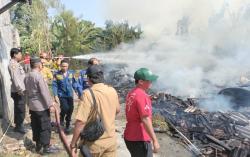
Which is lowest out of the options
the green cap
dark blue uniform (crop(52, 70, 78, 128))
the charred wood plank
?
the charred wood plank

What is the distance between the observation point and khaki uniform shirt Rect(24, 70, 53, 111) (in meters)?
7.30

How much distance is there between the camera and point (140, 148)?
541 cm

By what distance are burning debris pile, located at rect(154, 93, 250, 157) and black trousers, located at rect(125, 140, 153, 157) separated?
375 cm

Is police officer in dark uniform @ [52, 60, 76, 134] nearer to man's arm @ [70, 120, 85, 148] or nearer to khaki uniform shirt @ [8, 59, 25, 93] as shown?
khaki uniform shirt @ [8, 59, 25, 93]

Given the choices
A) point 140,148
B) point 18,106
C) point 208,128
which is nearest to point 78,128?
point 140,148

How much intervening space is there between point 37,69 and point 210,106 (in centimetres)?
838

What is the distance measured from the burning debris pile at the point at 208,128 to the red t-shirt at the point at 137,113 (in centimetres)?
369

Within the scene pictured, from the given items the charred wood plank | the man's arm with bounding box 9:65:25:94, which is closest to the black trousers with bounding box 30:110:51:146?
the man's arm with bounding box 9:65:25:94

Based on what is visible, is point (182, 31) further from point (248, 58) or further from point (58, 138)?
point (58, 138)

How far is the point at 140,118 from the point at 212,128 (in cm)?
598

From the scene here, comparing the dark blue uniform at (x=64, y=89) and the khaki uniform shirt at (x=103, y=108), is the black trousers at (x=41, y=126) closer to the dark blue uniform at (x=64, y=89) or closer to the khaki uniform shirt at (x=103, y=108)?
the dark blue uniform at (x=64, y=89)

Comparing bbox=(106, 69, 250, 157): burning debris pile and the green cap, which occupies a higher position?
the green cap

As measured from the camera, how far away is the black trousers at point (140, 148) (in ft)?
17.6

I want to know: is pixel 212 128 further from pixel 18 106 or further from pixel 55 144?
pixel 18 106
